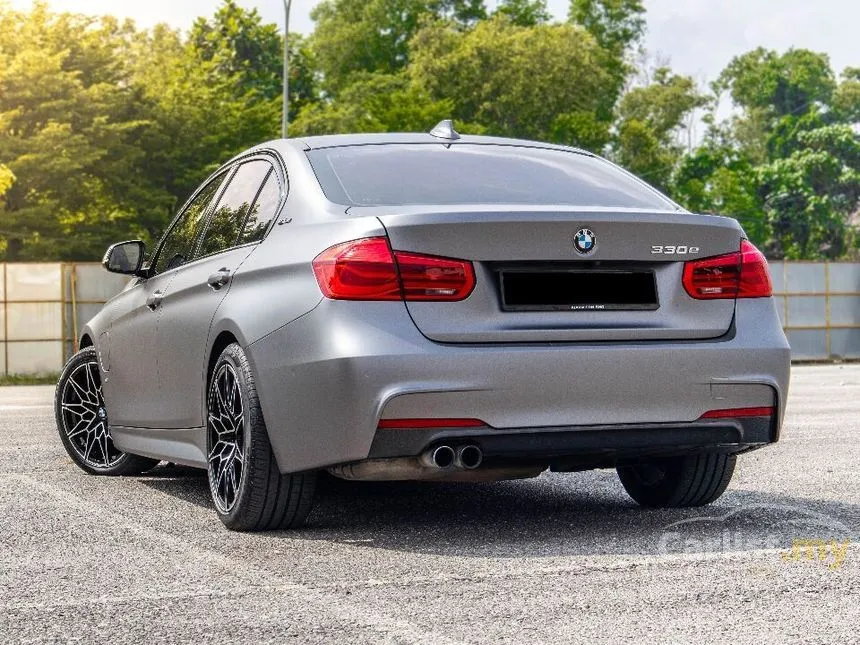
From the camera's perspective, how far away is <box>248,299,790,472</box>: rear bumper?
499cm

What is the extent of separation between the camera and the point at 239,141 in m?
52.4

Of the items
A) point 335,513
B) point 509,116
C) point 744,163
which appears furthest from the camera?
point 744,163

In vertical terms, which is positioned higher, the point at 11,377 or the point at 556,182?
the point at 556,182

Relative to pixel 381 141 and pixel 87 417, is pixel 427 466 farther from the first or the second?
pixel 87 417

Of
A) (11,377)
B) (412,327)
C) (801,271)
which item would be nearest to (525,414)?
(412,327)

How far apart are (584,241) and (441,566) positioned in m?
1.28

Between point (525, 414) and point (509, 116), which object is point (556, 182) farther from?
point (509, 116)

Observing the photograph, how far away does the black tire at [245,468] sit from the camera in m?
5.47

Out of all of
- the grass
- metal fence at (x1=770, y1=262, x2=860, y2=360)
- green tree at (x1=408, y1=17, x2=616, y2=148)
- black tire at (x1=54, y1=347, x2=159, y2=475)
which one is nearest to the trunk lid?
black tire at (x1=54, y1=347, x2=159, y2=475)

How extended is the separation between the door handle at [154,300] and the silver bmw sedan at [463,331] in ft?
2.15

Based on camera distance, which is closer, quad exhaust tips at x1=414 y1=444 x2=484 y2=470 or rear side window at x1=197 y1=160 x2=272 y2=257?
quad exhaust tips at x1=414 y1=444 x2=484 y2=470

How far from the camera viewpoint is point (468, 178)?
589cm

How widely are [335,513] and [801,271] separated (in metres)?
29.2

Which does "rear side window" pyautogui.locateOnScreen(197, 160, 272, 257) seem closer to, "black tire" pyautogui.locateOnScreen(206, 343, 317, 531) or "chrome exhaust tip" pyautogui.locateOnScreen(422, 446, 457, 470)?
"black tire" pyautogui.locateOnScreen(206, 343, 317, 531)
